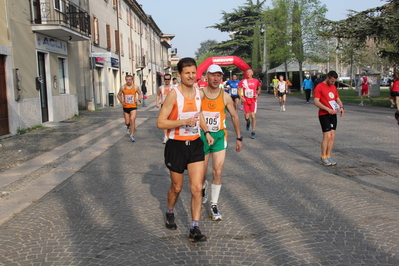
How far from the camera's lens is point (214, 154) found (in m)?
4.71

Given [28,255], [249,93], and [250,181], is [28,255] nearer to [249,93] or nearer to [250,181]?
[250,181]

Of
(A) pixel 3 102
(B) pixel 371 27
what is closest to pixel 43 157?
(A) pixel 3 102

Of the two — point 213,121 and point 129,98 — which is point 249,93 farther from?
point 213,121

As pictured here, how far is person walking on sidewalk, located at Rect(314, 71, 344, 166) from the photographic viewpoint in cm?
749

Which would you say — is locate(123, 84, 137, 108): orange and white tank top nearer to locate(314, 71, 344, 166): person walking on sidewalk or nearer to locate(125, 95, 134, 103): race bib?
locate(125, 95, 134, 103): race bib

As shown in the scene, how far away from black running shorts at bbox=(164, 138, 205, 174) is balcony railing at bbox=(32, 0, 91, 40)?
1228cm

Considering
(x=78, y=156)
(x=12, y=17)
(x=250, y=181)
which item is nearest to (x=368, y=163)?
(x=250, y=181)

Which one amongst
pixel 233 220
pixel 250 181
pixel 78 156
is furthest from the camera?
pixel 78 156

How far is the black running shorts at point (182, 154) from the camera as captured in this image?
3945 mm

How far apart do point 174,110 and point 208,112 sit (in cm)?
87

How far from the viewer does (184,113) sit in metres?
3.94

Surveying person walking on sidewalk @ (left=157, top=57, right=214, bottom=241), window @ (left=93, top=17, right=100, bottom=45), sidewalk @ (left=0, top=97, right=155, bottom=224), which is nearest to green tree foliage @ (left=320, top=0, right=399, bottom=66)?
sidewalk @ (left=0, top=97, right=155, bottom=224)

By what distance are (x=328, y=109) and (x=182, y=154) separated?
435cm

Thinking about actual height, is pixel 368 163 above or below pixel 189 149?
below
